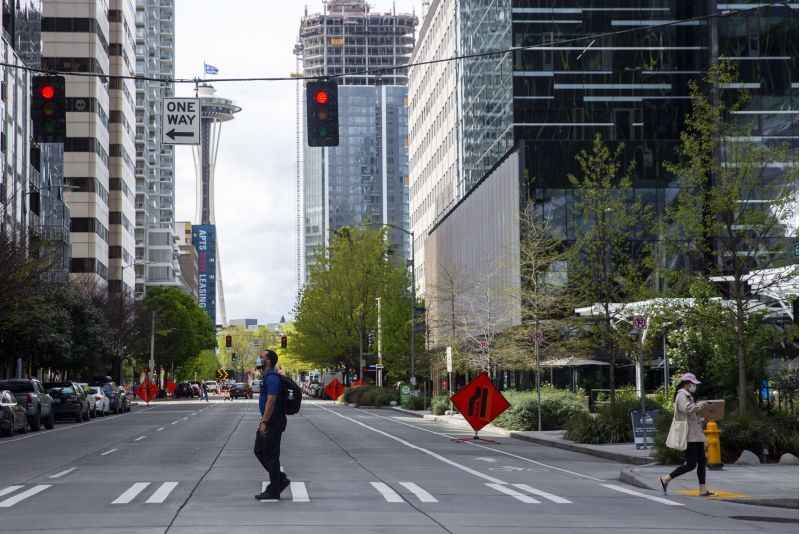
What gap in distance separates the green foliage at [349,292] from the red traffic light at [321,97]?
6722 cm

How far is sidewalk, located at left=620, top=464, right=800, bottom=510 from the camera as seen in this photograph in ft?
57.7

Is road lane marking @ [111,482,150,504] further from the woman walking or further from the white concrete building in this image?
the white concrete building

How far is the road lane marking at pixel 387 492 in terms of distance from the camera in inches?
676

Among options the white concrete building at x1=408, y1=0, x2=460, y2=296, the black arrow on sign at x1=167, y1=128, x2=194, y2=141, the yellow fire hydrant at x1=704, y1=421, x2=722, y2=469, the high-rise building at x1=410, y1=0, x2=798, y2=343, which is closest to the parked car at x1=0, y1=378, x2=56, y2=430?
the black arrow on sign at x1=167, y1=128, x2=194, y2=141

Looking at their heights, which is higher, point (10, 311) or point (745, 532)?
point (10, 311)

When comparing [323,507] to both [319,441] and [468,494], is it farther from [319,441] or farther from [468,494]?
[319,441]

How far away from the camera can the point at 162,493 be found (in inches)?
708

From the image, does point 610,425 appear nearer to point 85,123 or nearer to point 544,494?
point 544,494

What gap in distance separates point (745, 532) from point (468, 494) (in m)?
5.12

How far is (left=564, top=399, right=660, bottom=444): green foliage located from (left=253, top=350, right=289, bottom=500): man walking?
51.0 feet

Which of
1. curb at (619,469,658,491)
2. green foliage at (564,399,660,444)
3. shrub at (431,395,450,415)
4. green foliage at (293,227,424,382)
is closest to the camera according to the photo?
curb at (619,469,658,491)

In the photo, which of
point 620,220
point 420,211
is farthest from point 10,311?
point 420,211

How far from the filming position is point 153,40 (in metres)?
196

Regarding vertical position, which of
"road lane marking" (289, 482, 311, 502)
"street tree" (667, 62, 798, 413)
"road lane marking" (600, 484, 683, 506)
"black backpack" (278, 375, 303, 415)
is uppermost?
"street tree" (667, 62, 798, 413)
